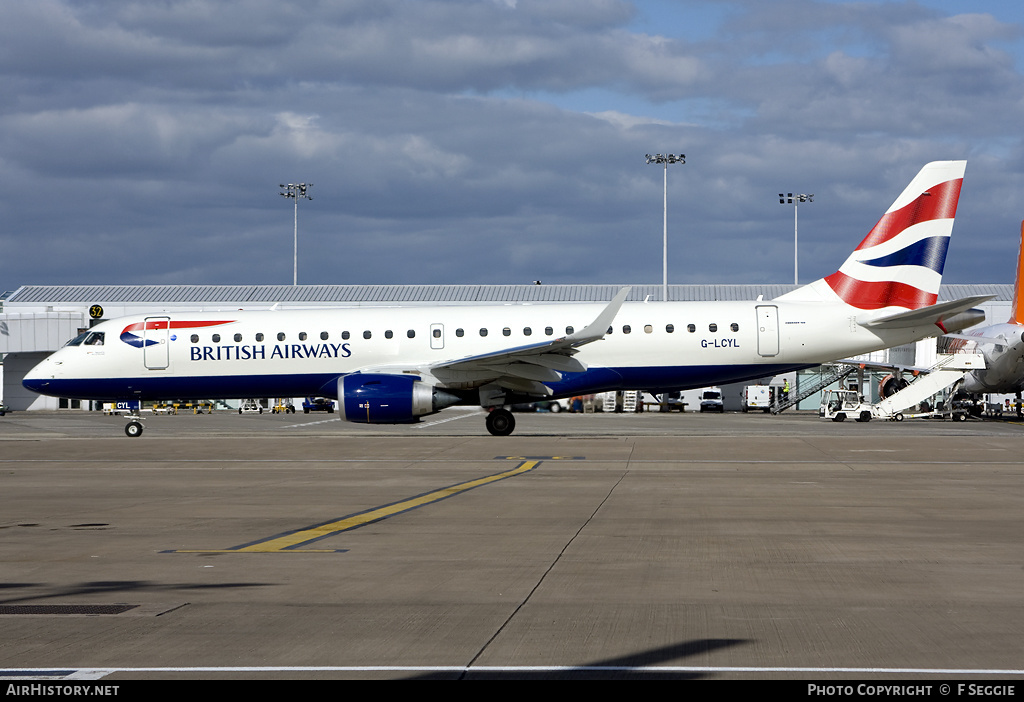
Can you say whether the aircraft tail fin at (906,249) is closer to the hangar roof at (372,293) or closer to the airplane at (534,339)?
the airplane at (534,339)

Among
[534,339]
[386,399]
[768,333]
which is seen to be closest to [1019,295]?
[768,333]

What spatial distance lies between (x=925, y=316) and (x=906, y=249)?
9.30 feet

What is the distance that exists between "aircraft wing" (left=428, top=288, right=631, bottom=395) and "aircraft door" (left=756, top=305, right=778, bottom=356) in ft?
16.0

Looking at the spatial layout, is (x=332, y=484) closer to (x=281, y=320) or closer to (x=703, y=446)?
(x=703, y=446)

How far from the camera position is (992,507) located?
44.4 ft

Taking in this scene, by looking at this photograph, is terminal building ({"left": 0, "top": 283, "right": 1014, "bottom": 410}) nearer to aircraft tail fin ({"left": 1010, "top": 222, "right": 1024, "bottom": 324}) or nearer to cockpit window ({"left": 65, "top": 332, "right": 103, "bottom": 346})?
aircraft tail fin ({"left": 1010, "top": 222, "right": 1024, "bottom": 324})

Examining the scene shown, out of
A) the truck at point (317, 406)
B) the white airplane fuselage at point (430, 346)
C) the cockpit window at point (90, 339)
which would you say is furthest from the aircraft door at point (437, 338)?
the truck at point (317, 406)

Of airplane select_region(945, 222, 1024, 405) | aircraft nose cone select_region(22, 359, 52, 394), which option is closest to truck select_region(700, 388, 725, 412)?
airplane select_region(945, 222, 1024, 405)

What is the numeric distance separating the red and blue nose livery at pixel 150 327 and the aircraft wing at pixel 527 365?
7.15 metres

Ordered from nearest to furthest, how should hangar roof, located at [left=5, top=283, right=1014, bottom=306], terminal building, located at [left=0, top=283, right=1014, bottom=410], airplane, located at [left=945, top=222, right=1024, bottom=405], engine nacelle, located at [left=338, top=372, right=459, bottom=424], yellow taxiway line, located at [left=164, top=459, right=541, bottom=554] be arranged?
yellow taxiway line, located at [left=164, top=459, right=541, bottom=554] < engine nacelle, located at [left=338, top=372, right=459, bottom=424] < airplane, located at [left=945, top=222, right=1024, bottom=405] < terminal building, located at [left=0, top=283, right=1014, bottom=410] < hangar roof, located at [left=5, top=283, right=1014, bottom=306]

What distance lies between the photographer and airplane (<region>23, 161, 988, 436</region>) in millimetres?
29500

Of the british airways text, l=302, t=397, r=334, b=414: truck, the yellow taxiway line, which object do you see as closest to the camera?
the yellow taxiway line

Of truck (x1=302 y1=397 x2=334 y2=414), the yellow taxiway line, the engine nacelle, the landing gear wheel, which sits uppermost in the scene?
the engine nacelle
